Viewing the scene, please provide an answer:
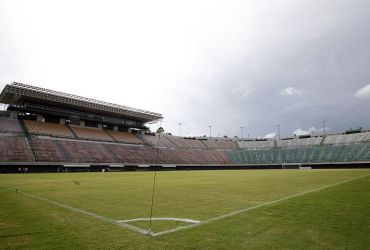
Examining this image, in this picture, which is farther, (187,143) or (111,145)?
(187,143)

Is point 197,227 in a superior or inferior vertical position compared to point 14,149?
inferior

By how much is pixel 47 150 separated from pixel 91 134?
63.2ft

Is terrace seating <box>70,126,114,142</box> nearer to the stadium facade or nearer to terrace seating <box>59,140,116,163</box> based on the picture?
the stadium facade

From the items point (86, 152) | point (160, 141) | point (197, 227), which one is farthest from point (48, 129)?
point (197, 227)

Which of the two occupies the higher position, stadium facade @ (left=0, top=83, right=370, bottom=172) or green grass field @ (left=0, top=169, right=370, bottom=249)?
stadium facade @ (left=0, top=83, right=370, bottom=172)

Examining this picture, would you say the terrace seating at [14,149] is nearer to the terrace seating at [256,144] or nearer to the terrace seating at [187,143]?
the terrace seating at [187,143]

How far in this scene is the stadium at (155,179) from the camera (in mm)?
7719

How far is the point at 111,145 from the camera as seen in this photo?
77312 mm

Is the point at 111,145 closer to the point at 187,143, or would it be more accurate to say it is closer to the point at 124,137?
the point at 124,137

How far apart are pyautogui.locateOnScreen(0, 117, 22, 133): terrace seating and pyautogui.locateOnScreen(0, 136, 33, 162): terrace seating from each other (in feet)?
11.7

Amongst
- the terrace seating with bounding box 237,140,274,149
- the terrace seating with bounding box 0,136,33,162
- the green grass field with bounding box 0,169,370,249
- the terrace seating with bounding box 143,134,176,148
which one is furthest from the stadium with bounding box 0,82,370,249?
the terrace seating with bounding box 143,134,176,148

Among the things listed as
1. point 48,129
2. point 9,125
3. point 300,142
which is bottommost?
point 9,125

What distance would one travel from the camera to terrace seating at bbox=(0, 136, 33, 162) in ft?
171

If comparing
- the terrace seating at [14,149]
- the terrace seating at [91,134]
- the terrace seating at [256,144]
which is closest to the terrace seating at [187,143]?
the terrace seating at [256,144]
